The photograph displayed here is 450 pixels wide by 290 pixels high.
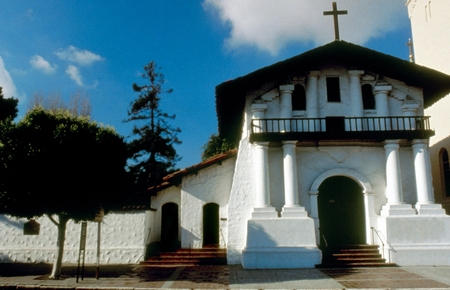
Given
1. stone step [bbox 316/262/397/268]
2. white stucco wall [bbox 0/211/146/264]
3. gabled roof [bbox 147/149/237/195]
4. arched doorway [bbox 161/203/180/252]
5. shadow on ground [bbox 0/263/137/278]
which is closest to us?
shadow on ground [bbox 0/263/137/278]

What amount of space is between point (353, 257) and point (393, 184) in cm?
300

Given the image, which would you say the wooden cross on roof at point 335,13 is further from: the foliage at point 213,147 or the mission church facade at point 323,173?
the foliage at point 213,147

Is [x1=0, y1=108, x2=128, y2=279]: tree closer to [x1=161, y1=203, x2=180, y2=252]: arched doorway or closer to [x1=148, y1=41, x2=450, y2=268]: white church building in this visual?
[x1=148, y1=41, x2=450, y2=268]: white church building

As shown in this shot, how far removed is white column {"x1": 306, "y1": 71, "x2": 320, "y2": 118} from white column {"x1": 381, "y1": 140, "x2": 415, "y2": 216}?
283 centimetres

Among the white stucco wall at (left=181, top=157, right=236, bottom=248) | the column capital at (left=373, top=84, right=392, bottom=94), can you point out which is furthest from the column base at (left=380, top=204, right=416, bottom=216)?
the white stucco wall at (left=181, top=157, right=236, bottom=248)

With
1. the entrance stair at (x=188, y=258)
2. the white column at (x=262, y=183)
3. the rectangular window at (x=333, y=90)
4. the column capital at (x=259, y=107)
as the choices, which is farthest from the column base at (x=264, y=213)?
the rectangular window at (x=333, y=90)

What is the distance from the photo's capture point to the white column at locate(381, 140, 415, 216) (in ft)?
43.9

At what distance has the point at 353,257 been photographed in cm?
1311

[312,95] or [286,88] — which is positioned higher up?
[286,88]

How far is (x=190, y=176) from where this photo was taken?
56.0 feet

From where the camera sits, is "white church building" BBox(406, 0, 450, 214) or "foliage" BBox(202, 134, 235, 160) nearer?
"white church building" BBox(406, 0, 450, 214)

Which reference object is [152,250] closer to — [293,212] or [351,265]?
[293,212]

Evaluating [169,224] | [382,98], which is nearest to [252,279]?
[169,224]

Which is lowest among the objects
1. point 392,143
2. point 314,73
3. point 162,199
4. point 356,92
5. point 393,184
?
point 162,199
